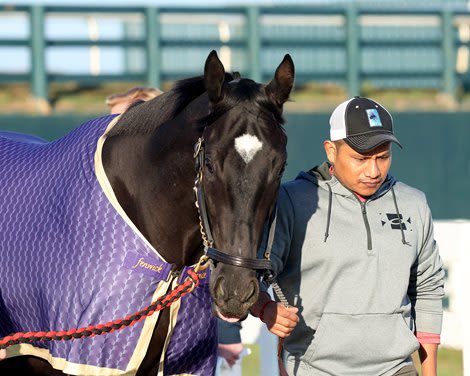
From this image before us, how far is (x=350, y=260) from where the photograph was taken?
356 cm

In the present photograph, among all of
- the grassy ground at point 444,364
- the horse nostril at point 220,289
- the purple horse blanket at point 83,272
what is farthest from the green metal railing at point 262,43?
the horse nostril at point 220,289

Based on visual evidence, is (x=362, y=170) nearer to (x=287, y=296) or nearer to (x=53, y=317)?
(x=287, y=296)

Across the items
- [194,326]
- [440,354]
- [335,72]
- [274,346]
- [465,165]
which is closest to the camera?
[194,326]

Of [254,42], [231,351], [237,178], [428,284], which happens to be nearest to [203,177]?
[237,178]

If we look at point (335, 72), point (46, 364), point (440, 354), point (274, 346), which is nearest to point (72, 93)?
point (335, 72)

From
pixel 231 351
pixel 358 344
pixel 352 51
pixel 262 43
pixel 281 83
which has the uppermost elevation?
pixel 262 43

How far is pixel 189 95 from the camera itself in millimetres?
3740

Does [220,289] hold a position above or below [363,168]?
below

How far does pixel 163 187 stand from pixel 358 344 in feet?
2.82

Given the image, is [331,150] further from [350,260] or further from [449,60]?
[449,60]

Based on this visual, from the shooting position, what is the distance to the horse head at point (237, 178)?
10.5ft

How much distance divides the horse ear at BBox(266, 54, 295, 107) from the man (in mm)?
259

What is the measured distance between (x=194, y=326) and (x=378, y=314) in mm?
693

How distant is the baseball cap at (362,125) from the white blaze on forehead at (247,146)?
1.37 feet
